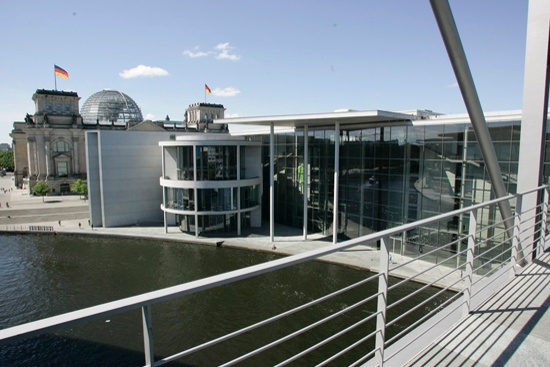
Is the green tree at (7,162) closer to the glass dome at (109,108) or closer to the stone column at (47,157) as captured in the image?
the glass dome at (109,108)

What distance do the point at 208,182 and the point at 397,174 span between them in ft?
39.9

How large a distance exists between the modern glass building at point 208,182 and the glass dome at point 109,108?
4866 cm

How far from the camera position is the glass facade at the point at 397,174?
52.5 ft

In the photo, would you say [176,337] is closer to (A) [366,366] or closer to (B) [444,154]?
(A) [366,366]

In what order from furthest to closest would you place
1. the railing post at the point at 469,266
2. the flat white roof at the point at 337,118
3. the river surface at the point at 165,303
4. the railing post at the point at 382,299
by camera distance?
the flat white roof at the point at 337,118 → the river surface at the point at 165,303 → the railing post at the point at 469,266 → the railing post at the point at 382,299

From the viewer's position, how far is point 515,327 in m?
3.10

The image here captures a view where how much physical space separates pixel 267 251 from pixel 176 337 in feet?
32.3

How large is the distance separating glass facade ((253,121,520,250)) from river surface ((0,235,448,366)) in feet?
13.4

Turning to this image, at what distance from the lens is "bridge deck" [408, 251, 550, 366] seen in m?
2.62

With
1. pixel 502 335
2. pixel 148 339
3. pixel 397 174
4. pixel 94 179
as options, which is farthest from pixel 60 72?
pixel 502 335

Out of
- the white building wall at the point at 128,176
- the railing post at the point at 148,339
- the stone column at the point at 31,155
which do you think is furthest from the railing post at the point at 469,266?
the stone column at the point at 31,155

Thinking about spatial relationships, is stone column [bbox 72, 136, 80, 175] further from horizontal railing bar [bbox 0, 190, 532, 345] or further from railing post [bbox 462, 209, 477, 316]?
horizontal railing bar [bbox 0, 190, 532, 345]

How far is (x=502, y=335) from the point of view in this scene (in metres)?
2.97

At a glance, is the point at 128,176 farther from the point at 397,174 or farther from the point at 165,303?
the point at 397,174
